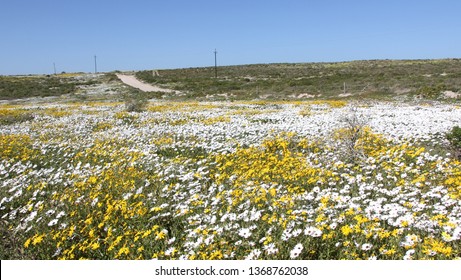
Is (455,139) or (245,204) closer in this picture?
(245,204)

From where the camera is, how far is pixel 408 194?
5645 millimetres

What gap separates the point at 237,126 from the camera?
1491 centimetres

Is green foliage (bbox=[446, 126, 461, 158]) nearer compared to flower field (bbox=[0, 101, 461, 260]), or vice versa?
flower field (bbox=[0, 101, 461, 260])

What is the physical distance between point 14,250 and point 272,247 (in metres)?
3.63

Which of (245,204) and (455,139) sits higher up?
(455,139)

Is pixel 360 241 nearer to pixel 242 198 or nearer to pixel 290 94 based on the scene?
pixel 242 198

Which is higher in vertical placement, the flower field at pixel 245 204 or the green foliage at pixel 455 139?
the green foliage at pixel 455 139

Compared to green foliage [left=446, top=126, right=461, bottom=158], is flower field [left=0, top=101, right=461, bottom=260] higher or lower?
lower

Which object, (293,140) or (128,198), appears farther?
(293,140)

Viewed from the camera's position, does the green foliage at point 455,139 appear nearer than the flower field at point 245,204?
No

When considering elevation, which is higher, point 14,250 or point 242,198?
point 242,198

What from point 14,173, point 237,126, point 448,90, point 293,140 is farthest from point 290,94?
point 14,173

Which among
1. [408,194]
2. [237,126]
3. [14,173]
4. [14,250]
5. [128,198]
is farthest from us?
[237,126]

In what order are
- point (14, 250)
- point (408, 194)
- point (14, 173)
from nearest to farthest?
point (14, 250), point (408, 194), point (14, 173)
